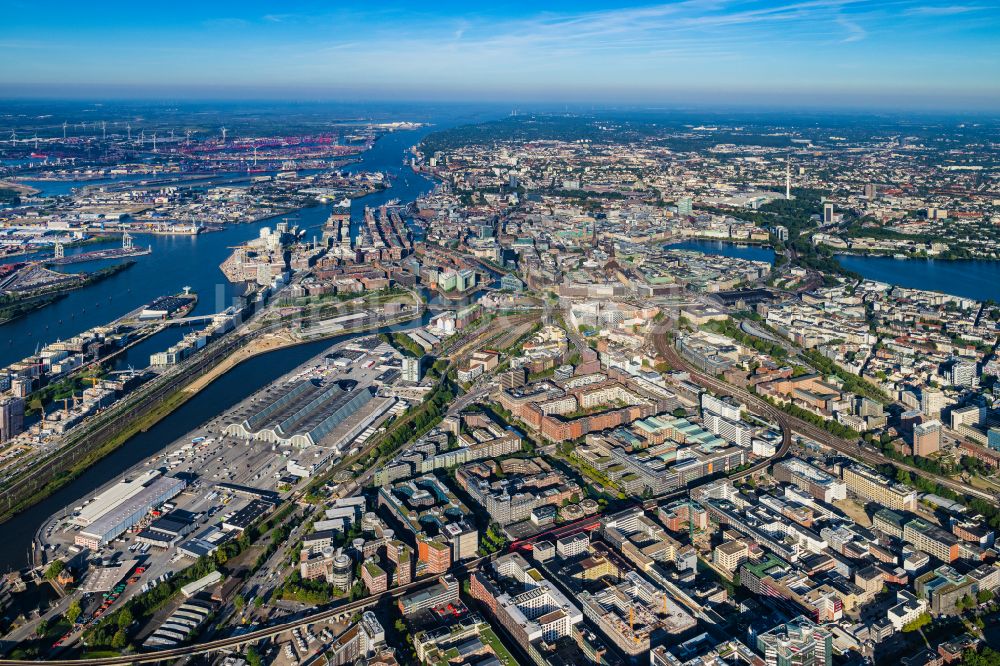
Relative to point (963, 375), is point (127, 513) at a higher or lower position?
lower

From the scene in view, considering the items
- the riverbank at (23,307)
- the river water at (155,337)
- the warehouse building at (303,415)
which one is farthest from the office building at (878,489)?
the riverbank at (23,307)

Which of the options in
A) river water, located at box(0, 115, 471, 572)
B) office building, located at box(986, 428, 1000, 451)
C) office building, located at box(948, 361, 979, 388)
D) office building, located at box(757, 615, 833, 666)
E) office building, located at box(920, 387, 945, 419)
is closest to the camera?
office building, located at box(757, 615, 833, 666)

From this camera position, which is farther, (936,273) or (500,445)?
(936,273)

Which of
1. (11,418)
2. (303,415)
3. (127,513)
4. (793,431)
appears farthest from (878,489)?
(11,418)

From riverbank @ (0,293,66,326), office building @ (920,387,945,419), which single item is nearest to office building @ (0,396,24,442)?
riverbank @ (0,293,66,326)

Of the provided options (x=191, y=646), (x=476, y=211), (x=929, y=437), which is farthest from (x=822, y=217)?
(x=191, y=646)

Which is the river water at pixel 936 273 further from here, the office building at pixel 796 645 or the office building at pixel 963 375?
the office building at pixel 796 645

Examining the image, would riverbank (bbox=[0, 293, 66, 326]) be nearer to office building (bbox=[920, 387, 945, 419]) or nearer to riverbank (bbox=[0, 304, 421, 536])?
riverbank (bbox=[0, 304, 421, 536])

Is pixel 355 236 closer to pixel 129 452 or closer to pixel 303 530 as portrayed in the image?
pixel 129 452

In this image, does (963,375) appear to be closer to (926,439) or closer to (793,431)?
(926,439)
